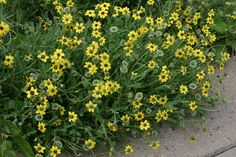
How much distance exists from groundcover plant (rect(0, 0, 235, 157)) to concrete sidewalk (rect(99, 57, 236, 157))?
0.07 m

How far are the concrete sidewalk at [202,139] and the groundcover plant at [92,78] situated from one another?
7 centimetres

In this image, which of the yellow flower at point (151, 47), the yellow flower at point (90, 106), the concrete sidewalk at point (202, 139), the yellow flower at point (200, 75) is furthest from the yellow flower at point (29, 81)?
the yellow flower at point (200, 75)

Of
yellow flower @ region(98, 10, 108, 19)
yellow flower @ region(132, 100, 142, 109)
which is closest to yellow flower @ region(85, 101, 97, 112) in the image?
yellow flower @ region(132, 100, 142, 109)

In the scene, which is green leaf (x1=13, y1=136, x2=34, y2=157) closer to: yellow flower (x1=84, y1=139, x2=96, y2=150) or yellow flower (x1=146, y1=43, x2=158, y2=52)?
yellow flower (x1=84, y1=139, x2=96, y2=150)

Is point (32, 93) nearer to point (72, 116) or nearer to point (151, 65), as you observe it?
point (72, 116)

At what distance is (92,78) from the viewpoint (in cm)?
347

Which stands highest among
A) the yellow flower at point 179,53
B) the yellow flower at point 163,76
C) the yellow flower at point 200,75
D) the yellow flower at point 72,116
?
the yellow flower at point 179,53

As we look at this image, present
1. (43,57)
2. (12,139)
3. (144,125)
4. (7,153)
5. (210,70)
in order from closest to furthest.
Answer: (7,153) → (12,139) → (43,57) → (144,125) → (210,70)

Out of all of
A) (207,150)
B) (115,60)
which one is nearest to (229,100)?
(207,150)

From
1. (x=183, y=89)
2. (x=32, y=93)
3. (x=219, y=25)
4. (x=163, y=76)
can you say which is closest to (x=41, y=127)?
(x=32, y=93)

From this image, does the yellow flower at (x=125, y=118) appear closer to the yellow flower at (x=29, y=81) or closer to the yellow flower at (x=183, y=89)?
the yellow flower at (x=183, y=89)

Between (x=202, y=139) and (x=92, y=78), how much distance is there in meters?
0.86

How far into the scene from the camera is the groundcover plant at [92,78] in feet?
10.7

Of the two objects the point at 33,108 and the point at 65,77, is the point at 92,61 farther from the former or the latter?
the point at 33,108
